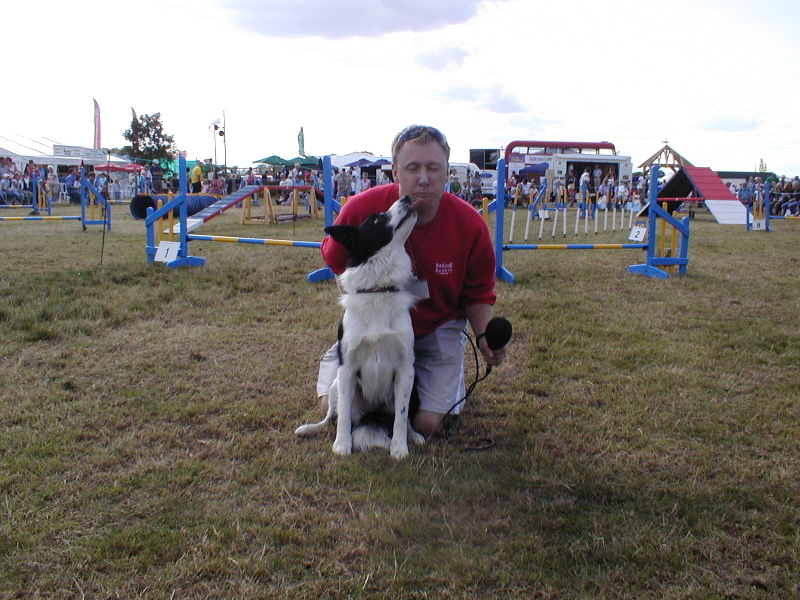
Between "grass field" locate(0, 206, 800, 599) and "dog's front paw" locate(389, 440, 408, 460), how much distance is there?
0.14 ft

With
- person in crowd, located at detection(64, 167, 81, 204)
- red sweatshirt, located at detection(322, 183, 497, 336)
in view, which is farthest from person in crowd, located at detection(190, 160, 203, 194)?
red sweatshirt, located at detection(322, 183, 497, 336)

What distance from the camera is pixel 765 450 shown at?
3061 mm

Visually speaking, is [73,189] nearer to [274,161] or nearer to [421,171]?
[274,161]

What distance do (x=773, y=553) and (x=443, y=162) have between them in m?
2.17

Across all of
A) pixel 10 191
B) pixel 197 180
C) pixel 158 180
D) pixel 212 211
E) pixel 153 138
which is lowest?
pixel 212 211

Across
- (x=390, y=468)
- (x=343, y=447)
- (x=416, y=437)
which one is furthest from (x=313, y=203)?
(x=390, y=468)

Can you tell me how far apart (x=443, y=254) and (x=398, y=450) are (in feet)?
3.48

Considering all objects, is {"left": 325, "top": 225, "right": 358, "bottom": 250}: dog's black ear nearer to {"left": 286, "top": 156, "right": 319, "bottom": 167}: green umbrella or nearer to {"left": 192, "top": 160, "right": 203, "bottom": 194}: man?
{"left": 192, "top": 160, "right": 203, "bottom": 194}: man

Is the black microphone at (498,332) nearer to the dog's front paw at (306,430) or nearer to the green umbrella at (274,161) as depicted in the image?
the dog's front paw at (306,430)

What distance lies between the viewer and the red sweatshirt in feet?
11.0

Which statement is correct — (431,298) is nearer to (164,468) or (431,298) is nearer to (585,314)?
(164,468)

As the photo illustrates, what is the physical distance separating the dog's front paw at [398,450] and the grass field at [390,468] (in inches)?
1.7

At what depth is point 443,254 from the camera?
11.0 ft

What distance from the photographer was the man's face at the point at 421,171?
3.05 metres
